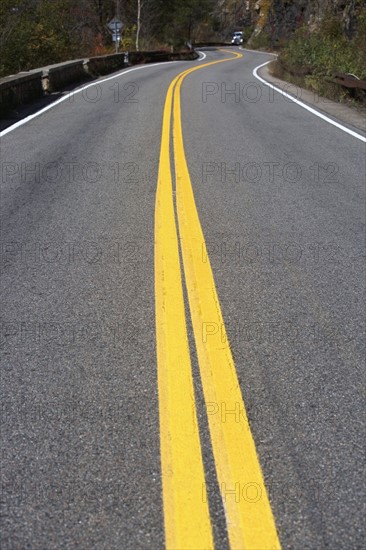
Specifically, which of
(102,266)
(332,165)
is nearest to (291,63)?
(332,165)

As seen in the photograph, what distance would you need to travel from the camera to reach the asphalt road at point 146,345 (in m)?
2.37

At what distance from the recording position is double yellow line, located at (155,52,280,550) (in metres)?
2.26

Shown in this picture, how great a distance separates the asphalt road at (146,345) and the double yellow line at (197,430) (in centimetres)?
4

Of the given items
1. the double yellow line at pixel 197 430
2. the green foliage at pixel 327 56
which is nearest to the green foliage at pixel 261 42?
the green foliage at pixel 327 56

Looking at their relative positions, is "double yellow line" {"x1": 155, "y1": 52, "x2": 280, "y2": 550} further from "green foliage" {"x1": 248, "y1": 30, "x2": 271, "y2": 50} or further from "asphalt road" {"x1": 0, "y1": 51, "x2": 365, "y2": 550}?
"green foliage" {"x1": 248, "y1": 30, "x2": 271, "y2": 50}

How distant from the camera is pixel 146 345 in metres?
3.60

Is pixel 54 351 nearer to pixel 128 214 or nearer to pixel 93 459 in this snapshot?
pixel 93 459

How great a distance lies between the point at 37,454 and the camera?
2.67 meters

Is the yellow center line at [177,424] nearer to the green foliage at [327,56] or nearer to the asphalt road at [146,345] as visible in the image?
the asphalt road at [146,345]

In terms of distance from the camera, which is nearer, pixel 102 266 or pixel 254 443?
pixel 254 443

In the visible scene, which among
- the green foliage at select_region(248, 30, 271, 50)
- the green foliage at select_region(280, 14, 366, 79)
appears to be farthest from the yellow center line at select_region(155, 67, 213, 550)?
the green foliage at select_region(248, 30, 271, 50)

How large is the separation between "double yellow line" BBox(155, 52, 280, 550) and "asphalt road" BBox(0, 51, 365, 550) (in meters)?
0.04

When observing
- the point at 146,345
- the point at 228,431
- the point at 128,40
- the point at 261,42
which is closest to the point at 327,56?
the point at 146,345

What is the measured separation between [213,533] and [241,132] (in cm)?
1042
